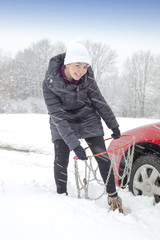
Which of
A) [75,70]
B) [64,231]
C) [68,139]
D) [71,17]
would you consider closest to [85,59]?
[75,70]

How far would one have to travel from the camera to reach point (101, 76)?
36.5 m

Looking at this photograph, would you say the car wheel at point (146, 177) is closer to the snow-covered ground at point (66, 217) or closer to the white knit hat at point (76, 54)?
the snow-covered ground at point (66, 217)

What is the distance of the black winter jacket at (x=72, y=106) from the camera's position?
8.24ft

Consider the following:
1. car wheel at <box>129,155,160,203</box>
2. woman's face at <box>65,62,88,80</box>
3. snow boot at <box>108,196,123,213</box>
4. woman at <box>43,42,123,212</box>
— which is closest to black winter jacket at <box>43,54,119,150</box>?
woman at <box>43,42,123,212</box>

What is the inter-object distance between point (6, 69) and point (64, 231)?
32570mm

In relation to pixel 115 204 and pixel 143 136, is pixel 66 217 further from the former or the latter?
pixel 143 136

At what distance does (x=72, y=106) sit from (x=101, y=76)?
34654 millimetres

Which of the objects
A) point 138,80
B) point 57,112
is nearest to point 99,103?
point 57,112

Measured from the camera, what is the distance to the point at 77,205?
2209 mm

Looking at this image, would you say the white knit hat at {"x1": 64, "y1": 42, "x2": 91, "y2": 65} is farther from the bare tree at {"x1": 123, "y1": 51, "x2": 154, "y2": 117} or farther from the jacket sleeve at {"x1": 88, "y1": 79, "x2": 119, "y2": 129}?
the bare tree at {"x1": 123, "y1": 51, "x2": 154, "y2": 117}

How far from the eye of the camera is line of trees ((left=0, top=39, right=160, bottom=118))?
31.7 m

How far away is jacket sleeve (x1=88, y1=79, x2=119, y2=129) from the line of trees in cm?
2483

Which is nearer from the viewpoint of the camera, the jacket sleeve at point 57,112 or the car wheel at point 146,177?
the jacket sleeve at point 57,112

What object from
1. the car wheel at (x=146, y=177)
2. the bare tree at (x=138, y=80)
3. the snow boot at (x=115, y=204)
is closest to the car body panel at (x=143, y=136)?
the car wheel at (x=146, y=177)
